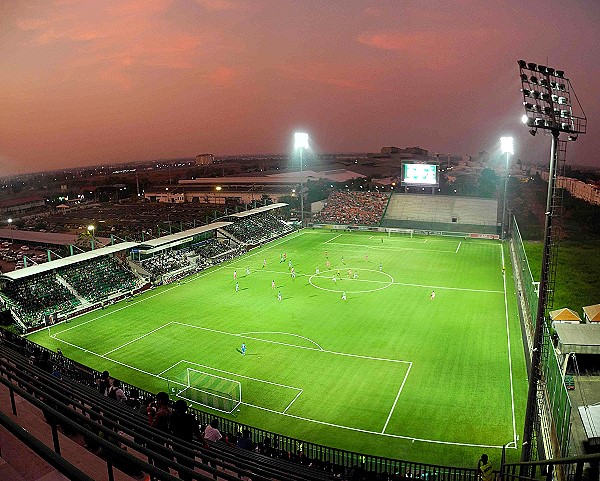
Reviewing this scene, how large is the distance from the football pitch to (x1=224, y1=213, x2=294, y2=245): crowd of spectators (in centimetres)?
1237

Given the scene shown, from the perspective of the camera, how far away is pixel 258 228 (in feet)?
209

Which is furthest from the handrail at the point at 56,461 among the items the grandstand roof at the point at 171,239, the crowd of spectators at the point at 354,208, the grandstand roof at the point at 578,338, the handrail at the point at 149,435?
the crowd of spectators at the point at 354,208

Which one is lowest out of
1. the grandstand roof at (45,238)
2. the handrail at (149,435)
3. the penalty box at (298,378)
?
the penalty box at (298,378)

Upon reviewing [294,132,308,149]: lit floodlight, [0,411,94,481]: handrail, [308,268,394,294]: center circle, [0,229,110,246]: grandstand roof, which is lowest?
[308,268,394,294]: center circle

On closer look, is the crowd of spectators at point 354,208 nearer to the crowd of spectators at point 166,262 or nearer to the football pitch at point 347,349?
the football pitch at point 347,349

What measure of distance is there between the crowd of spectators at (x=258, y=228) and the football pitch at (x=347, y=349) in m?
12.4

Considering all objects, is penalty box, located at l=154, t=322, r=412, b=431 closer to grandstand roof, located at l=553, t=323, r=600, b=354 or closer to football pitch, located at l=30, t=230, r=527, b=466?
football pitch, located at l=30, t=230, r=527, b=466

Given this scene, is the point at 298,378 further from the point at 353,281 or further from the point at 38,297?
the point at 38,297

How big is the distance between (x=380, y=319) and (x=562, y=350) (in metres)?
13.2

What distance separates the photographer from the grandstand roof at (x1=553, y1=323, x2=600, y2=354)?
19906 mm

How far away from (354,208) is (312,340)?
51212 mm

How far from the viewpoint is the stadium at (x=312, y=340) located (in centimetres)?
1809

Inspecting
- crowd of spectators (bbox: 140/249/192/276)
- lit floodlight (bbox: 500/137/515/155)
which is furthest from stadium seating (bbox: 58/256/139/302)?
lit floodlight (bbox: 500/137/515/155)

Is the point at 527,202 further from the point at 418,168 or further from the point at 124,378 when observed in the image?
the point at 124,378
